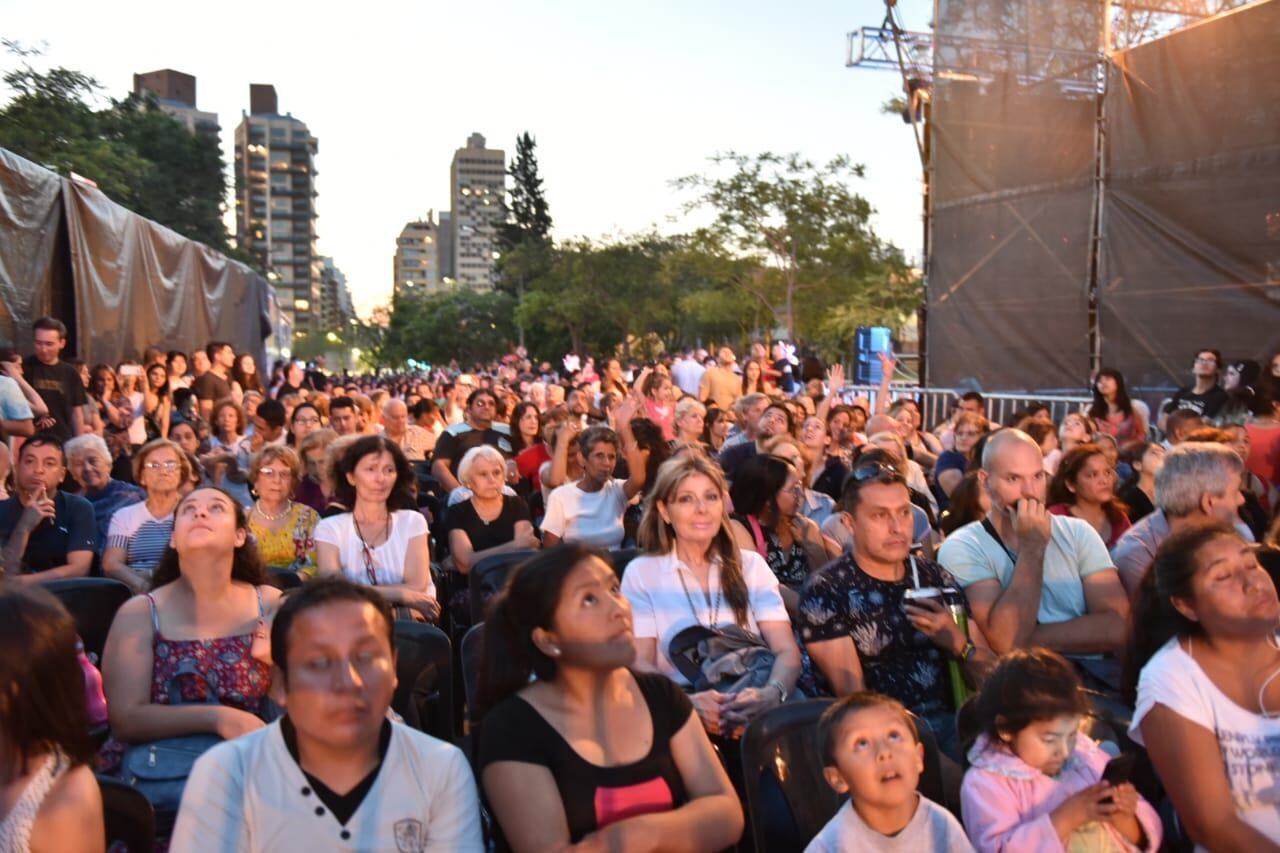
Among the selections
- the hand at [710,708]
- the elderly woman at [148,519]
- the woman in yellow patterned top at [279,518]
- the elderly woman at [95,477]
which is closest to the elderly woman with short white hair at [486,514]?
the woman in yellow patterned top at [279,518]

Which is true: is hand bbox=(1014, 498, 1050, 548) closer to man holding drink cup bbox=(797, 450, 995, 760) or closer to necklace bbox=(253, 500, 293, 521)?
man holding drink cup bbox=(797, 450, 995, 760)

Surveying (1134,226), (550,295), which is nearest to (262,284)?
(1134,226)

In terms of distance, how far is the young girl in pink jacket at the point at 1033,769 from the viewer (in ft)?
8.77

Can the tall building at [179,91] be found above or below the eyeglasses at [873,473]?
above

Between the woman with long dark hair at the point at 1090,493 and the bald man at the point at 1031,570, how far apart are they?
35.1 inches

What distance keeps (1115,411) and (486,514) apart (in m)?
6.16

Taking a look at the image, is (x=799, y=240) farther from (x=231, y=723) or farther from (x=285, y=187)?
(x=285, y=187)

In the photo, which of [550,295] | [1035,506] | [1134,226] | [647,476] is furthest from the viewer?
[550,295]

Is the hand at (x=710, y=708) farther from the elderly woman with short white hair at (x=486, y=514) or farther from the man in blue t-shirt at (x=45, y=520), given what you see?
the man in blue t-shirt at (x=45, y=520)

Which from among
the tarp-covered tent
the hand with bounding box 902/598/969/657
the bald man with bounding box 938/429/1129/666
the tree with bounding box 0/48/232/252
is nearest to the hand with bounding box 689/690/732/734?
the hand with bounding box 902/598/969/657

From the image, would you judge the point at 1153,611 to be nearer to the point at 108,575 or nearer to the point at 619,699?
the point at 619,699

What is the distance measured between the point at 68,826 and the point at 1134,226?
12098 millimetres

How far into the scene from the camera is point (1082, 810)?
2.58 meters

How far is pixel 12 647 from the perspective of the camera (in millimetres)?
2184
